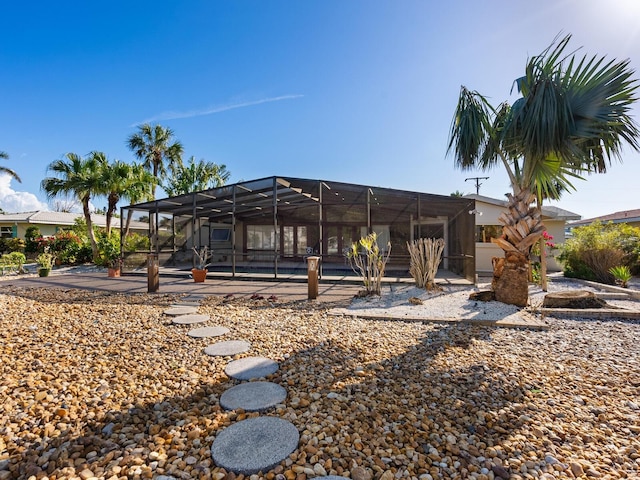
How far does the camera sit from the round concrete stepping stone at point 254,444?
63.3 inches

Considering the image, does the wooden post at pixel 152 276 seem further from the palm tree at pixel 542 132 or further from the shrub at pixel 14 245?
the shrub at pixel 14 245

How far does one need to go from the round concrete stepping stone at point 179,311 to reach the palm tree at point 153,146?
1751 cm

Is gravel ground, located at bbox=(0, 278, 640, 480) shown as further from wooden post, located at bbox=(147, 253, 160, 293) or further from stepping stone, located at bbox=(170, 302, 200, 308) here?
wooden post, located at bbox=(147, 253, 160, 293)

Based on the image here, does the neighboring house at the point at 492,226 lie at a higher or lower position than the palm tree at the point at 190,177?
lower

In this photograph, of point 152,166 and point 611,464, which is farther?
point 152,166

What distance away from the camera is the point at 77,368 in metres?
2.91

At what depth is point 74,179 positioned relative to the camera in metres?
12.9

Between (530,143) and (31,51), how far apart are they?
12669 millimetres

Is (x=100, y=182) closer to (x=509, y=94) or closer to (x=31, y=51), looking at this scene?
(x=31, y=51)

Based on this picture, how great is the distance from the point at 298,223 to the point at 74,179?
10332 mm

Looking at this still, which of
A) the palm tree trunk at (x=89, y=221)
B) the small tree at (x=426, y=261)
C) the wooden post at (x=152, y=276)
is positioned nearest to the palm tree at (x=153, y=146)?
the palm tree trunk at (x=89, y=221)

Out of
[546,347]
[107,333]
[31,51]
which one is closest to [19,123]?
A: [31,51]

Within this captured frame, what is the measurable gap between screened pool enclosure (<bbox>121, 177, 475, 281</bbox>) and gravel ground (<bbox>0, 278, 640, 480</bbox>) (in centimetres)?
531

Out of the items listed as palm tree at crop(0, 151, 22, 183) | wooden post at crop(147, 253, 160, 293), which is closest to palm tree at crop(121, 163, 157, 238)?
wooden post at crop(147, 253, 160, 293)
